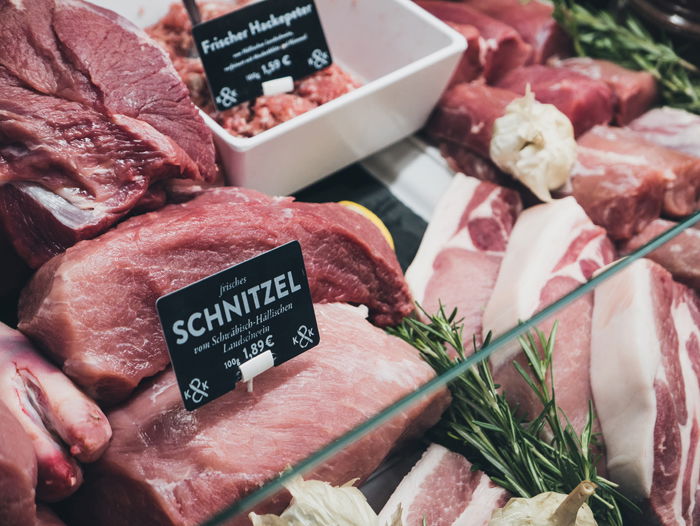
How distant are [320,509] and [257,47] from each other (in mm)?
1202

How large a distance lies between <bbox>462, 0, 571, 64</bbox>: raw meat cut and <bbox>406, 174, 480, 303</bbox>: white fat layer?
0.66 m

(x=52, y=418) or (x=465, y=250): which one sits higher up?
(x=52, y=418)

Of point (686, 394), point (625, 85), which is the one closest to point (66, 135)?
point (686, 394)

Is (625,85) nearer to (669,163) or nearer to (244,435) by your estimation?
(669,163)

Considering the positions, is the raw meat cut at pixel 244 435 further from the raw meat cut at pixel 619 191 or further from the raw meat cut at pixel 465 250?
the raw meat cut at pixel 619 191

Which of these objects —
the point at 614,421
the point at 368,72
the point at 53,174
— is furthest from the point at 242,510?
the point at 368,72

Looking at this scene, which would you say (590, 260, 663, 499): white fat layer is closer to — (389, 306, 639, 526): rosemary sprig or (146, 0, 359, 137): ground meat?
(389, 306, 639, 526): rosemary sprig

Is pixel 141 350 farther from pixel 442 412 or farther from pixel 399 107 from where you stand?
pixel 399 107

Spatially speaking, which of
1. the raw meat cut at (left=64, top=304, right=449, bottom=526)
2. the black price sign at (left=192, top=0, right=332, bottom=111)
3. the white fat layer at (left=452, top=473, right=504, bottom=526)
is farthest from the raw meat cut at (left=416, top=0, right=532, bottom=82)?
the white fat layer at (left=452, top=473, right=504, bottom=526)

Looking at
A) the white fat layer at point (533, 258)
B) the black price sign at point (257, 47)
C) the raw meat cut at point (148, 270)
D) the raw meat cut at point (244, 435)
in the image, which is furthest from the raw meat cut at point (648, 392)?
the black price sign at point (257, 47)

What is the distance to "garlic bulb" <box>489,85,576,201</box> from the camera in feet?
6.16

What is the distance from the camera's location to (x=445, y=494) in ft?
4.22

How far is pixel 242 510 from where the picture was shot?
2.91ft

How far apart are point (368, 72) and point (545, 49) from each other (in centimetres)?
64
